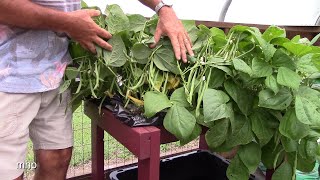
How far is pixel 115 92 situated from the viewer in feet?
3.31

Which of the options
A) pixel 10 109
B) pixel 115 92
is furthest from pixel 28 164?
pixel 115 92

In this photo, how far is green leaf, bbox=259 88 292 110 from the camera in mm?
790

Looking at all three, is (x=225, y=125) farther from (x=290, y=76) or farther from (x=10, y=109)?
(x=10, y=109)

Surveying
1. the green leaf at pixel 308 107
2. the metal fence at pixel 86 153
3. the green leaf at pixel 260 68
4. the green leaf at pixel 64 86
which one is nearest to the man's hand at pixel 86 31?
the green leaf at pixel 64 86

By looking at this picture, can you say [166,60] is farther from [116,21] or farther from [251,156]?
[251,156]

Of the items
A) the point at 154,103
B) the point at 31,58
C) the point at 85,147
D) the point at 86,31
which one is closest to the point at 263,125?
the point at 154,103

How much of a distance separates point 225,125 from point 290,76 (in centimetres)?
18

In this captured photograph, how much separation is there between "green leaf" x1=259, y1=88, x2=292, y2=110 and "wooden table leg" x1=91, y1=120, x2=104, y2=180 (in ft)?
2.03

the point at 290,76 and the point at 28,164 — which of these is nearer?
the point at 290,76

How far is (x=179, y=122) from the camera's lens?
803mm

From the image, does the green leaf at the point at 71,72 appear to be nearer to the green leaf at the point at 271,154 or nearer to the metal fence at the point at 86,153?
the green leaf at the point at 271,154

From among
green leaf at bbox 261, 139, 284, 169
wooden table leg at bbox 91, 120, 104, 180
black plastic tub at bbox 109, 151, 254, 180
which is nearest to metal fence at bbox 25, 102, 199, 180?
black plastic tub at bbox 109, 151, 254, 180

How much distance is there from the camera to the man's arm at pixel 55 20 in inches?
33.2

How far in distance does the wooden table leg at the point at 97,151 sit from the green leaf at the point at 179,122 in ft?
1.53
